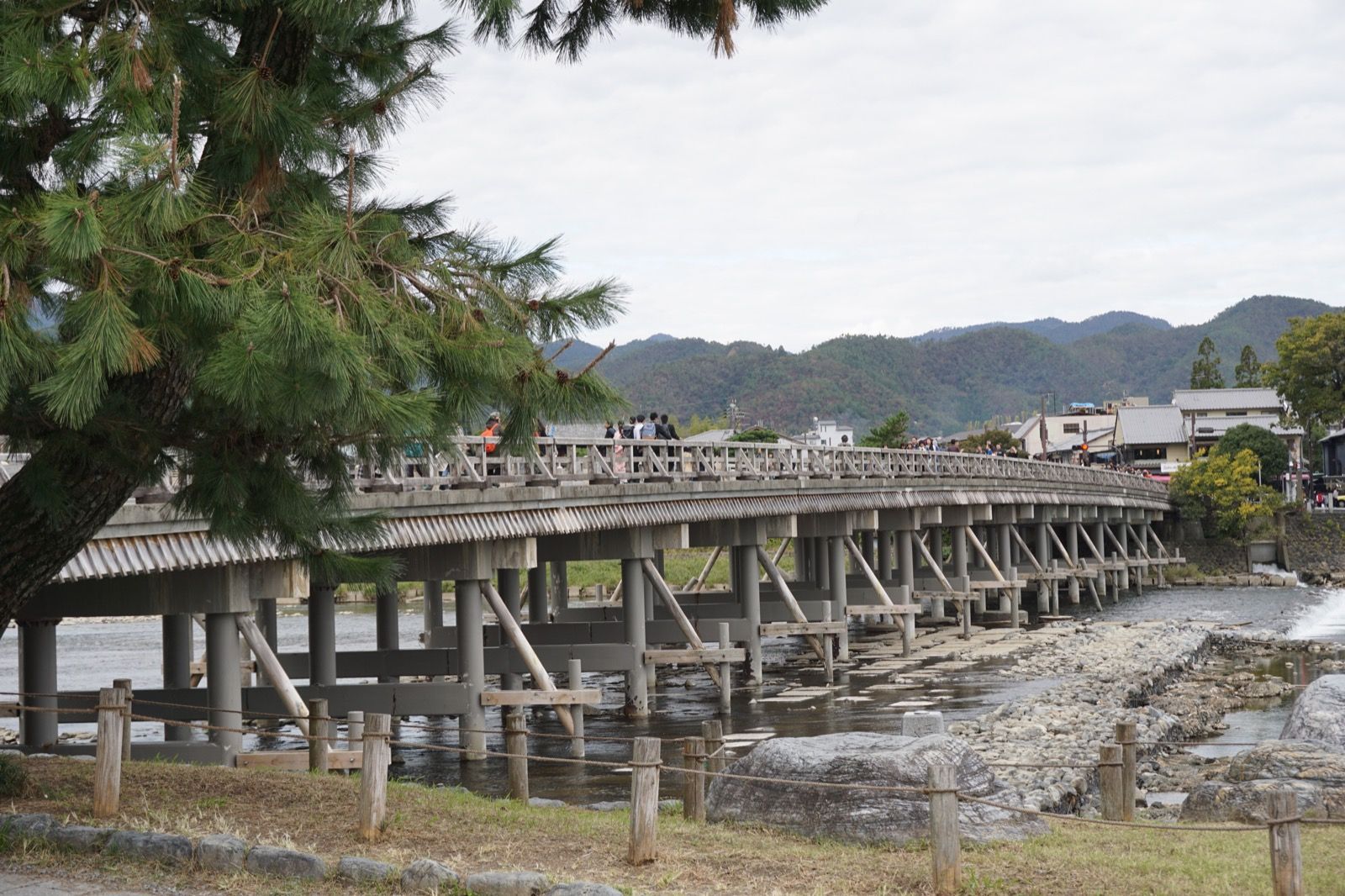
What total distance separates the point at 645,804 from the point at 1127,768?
4214 mm

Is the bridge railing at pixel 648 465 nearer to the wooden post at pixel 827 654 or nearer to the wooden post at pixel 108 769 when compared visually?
the wooden post at pixel 108 769

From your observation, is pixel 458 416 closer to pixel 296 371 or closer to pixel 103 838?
pixel 296 371

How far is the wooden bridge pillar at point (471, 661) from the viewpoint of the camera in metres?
18.6

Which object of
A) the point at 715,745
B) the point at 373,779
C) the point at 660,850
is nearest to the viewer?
the point at 660,850

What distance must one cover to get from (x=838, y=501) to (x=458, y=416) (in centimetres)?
2410

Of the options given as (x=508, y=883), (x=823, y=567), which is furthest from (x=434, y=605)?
(x=508, y=883)

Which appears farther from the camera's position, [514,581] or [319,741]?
[514,581]

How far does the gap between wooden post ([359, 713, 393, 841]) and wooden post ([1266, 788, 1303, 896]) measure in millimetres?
5305

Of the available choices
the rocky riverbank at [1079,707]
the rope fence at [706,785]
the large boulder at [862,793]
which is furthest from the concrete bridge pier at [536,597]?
the large boulder at [862,793]

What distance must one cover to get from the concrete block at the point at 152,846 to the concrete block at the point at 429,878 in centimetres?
157

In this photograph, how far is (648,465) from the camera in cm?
2441

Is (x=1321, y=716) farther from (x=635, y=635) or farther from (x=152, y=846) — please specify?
(x=635, y=635)

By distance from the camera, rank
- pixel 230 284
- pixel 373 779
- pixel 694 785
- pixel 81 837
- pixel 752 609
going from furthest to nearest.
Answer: pixel 752 609, pixel 694 785, pixel 373 779, pixel 81 837, pixel 230 284

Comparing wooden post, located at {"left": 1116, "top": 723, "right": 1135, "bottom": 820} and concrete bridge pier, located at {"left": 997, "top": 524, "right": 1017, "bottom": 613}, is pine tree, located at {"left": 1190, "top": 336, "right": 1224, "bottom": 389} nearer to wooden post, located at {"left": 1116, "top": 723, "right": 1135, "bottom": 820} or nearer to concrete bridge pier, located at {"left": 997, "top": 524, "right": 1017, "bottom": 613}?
concrete bridge pier, located at {"left": 997, "top": 524, "right": 1017, "bottom": 613}
